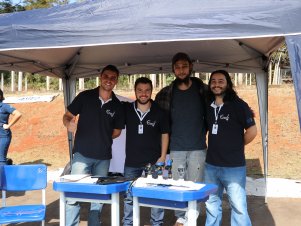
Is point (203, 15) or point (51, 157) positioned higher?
point (203, 15)

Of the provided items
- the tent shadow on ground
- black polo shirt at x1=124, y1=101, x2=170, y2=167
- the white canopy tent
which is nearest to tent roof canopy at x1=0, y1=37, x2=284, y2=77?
the white canopy tent

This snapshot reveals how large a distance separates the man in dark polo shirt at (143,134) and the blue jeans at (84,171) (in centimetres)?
26

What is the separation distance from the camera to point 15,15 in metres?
3.65

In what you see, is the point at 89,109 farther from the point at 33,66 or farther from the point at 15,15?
the point at 33,66

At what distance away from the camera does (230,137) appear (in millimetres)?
3549

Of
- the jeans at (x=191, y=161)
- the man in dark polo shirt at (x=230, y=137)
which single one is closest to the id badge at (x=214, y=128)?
the man in dark polo shirt at (x=230, y=137)

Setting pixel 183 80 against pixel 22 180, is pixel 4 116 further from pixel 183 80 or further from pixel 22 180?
pixel 183 80

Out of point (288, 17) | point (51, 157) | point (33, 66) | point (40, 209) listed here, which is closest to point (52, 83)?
point (51, 157)

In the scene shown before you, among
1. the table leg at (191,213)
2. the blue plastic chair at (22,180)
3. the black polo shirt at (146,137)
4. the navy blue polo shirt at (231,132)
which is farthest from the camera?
the blue plastic chair at (22,180)

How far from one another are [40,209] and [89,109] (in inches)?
44.3

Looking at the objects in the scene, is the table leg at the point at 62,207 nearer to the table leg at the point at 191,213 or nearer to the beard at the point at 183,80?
the table leg at the point at 191,213

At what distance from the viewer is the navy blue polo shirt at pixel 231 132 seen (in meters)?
3.53

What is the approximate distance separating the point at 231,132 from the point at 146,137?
2.68ft

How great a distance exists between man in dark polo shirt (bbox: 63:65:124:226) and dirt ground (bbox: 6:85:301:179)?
15.2 feet
